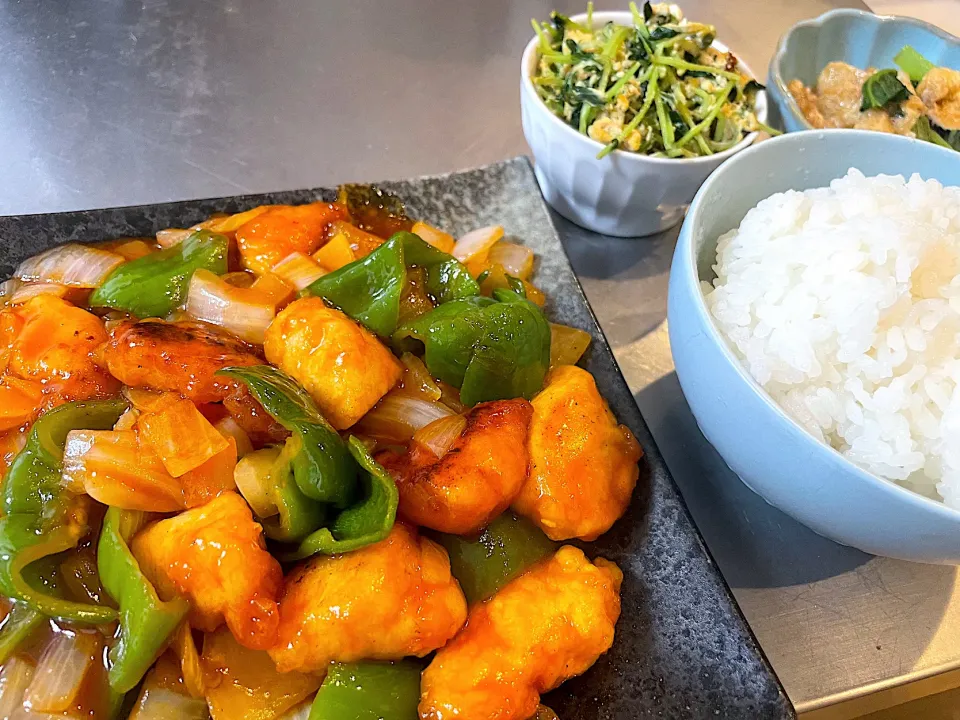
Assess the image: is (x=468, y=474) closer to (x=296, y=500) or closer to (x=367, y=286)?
(x=296, y=500)

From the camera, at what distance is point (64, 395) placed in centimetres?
130

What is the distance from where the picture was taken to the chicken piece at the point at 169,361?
1.24m

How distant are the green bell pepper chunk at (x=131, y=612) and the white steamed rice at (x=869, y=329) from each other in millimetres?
1037

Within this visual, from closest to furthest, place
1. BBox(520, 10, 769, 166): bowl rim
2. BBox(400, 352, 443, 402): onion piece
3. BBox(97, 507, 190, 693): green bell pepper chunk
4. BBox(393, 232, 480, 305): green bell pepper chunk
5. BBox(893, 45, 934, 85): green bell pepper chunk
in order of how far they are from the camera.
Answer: BBox(97, 507, 190, 693): green bell pepper chunk
BBox(400, 352, 443, 402): onion piece
BBox(393, 232, 480, 305): green bell pepper chunk
BBox(520, 10, 769, 166): bowl rim
BBox(893, 45, 934, 85): green bell pepper chunk

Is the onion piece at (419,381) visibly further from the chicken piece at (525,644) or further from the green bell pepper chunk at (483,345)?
the chicken piece at (525,644)

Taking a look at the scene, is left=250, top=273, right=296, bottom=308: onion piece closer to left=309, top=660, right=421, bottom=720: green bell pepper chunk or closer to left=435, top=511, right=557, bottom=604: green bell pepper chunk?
left=435, top=511, right=557, bottom=604: green bell pepper chunk

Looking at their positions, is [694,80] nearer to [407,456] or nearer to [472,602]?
[407,456]

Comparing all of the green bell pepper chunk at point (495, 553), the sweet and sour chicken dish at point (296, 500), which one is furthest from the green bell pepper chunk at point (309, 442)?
the green bell pepper chunk at point (495, 553)

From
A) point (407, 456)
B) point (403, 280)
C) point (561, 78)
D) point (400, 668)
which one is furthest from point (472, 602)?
point (561, 78)

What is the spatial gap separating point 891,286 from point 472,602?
92 centimetres

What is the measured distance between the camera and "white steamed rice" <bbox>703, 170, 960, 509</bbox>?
122cm

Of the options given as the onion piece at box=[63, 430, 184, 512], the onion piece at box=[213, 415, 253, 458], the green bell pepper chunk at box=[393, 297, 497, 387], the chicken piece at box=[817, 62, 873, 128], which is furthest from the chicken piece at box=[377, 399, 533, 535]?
the chicken piece at box=[817, 62, 873, 128]

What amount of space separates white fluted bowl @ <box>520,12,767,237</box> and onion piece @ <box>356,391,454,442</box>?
2.64 feet

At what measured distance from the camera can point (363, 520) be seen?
1162 mm
